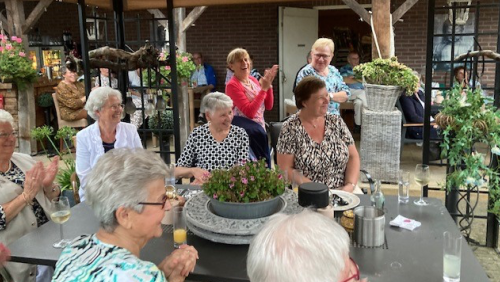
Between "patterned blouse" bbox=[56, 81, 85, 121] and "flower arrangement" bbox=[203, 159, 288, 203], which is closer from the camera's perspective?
"flower arrangement" bbox=[203, 159, 288, 203]

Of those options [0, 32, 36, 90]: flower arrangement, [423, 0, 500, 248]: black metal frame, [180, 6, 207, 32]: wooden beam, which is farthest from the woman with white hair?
[180, 6, 207, 32]: wooden beam

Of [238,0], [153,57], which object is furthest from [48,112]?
[238,0]

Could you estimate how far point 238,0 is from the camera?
3664mm

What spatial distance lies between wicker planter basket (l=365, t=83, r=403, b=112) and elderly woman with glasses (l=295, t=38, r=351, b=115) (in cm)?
44

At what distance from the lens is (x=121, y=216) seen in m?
1.53

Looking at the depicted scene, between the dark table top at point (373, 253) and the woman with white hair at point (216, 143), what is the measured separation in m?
1.01

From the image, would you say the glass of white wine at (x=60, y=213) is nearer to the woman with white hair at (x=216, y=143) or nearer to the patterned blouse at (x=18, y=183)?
the patterned blouse at (x=18, y=183)

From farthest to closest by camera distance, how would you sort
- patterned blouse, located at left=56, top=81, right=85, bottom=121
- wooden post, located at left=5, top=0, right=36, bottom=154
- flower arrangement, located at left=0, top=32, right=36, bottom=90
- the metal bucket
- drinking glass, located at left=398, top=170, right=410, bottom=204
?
1. wooden post, located at left=5, top=0, right=36, bottom=154
2. patterned blouse, located at left=56, top=81, right=85, bottom=121
3. flower arrangement, located at left=0, top=32, right=36, bottom=90
4. drinking glass, located at left=398, top=170, right=410, bottom=204
5. the metal bucket

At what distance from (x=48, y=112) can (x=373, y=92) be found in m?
5.15

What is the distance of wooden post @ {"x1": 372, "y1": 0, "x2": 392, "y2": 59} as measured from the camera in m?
4.68

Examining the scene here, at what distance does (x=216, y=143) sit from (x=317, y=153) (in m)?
0.67

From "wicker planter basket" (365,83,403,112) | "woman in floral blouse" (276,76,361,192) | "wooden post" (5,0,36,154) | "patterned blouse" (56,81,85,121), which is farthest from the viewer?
"wooden post" (5,0,36,154)

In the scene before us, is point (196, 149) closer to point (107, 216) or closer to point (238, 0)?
point (238, 0)

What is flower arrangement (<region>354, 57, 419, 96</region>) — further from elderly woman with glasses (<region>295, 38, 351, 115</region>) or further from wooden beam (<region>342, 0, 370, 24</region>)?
wooden beam (<region>342, 0, 370, 24</region>)
